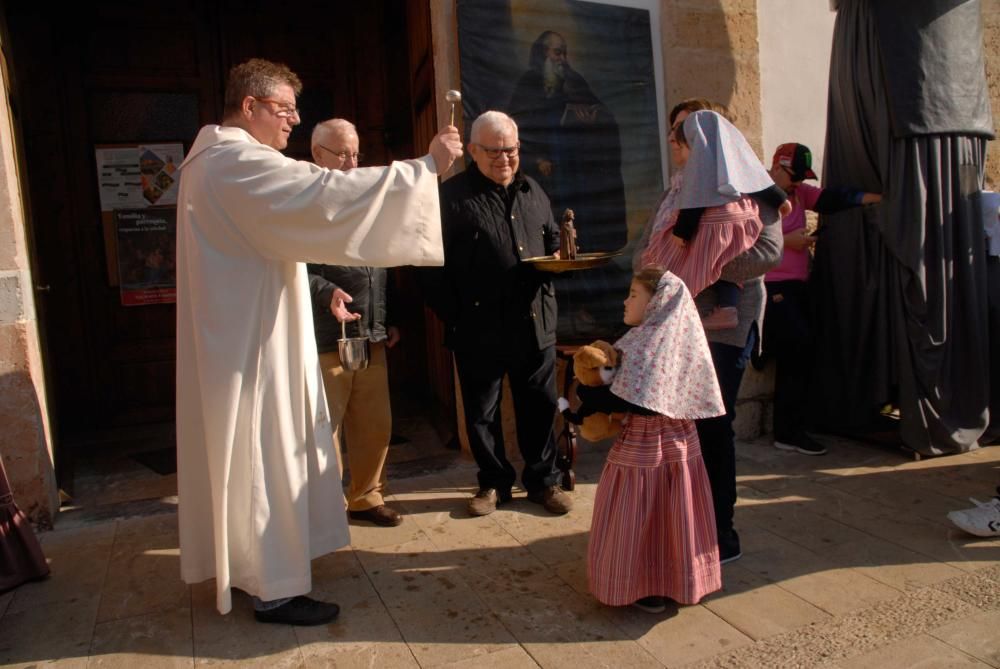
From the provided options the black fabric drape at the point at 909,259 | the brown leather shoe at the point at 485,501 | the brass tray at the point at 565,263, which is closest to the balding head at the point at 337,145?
the brass tray at the point at 565,263

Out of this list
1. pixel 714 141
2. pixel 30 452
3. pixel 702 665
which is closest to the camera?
pixel 702 665

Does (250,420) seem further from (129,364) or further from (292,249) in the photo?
(129,364)

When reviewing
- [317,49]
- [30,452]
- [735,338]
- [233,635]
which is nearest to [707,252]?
[735,338]

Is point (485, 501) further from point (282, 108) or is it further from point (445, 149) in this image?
point (282, 108)

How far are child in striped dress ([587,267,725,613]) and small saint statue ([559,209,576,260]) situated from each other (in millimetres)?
1003

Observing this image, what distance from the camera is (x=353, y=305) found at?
12.4 feet

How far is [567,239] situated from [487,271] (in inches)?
15.9

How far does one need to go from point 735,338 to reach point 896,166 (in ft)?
7.56

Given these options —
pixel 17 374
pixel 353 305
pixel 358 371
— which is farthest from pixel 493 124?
pixel 17 374

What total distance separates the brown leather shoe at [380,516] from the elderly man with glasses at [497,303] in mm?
360

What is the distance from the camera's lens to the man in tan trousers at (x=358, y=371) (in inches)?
142

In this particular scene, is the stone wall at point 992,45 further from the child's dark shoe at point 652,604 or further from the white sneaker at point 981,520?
the child's dark shoe at point 652,604

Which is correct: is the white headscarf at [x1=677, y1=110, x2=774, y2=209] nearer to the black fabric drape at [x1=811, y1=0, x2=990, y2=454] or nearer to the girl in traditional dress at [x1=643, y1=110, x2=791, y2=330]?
the girl in traditional dress at [x1=643, y1=110, x2=791, y2=330]

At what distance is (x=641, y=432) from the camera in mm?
2875
